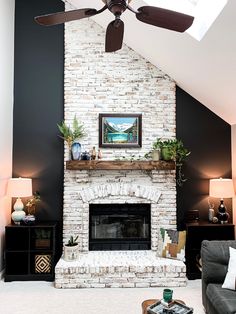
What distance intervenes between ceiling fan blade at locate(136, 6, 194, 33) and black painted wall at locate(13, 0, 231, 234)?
8.45ft

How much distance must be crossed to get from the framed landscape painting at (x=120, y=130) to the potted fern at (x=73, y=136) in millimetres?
357

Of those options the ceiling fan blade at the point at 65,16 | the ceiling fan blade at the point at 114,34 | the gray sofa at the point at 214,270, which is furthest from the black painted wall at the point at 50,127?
the ceiling fan blade at the point at 65,16

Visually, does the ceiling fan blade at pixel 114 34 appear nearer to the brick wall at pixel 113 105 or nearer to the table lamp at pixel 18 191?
the brick wall at pixel 113 105

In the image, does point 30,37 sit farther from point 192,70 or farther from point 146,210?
point 146,210

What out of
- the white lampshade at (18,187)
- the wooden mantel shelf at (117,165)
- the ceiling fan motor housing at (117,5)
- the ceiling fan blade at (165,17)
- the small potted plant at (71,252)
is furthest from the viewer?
the wooden mantel shelf at (117,165)

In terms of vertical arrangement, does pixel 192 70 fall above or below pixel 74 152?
above

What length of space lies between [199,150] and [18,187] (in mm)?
2955

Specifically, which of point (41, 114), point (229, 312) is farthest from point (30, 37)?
point (229, 312)

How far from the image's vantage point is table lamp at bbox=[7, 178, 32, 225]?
4355 mm

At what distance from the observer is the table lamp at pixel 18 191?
14.3 feet

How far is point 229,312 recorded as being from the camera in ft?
7.95

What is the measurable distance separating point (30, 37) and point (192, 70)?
8.99ft

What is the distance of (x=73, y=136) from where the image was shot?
464 cm

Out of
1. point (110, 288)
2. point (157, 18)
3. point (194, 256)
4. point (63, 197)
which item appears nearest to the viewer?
point (157, 18)
